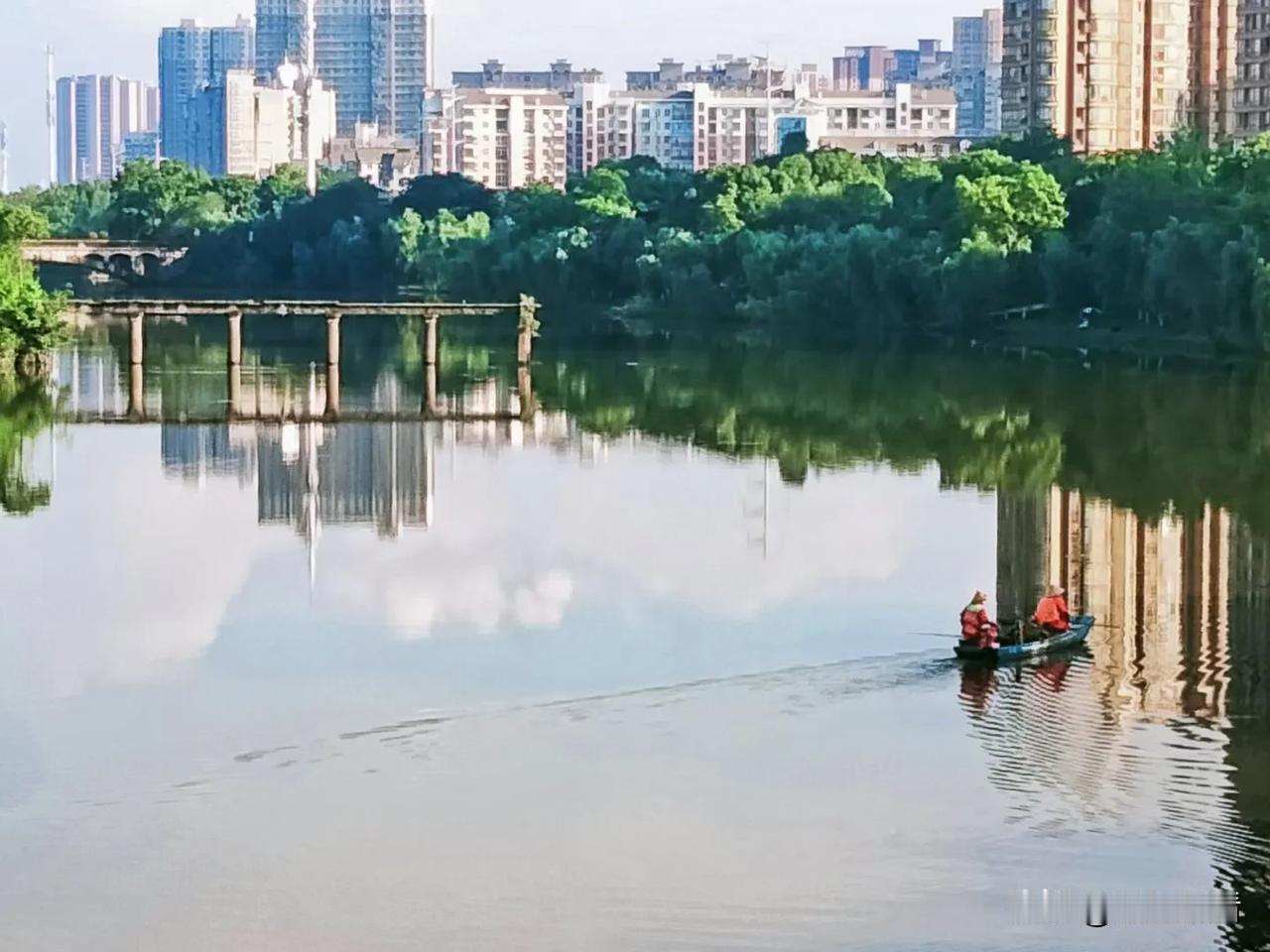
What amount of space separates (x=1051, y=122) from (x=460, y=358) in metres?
30.9

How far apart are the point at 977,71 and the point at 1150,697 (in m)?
145

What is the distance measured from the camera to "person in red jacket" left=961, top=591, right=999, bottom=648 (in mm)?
19156

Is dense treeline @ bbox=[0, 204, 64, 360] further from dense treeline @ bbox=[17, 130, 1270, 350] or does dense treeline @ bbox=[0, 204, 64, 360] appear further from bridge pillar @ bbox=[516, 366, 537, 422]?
dense treeline @ bbox=[17, 130, 1270, 350]

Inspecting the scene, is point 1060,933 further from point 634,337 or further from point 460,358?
point 634,337

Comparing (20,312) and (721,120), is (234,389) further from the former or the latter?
(721,120)

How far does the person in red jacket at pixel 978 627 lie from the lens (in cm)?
1916

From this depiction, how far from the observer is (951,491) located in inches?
1172

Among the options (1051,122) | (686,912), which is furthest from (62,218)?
(686,912)

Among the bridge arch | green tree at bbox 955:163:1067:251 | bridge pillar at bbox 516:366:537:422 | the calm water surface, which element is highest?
green tree at bbox 955:163:1067:251

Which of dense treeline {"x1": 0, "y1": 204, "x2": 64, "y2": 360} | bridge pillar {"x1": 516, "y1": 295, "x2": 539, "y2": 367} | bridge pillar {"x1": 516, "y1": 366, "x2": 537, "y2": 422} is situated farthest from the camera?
bridge pillar {"x1": 516, "y1": 295, "x2": 539, "y2": 367}

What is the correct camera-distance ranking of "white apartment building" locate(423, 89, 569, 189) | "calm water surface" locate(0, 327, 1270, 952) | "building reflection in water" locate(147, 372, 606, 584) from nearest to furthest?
"calm water surface" locate(0, 327, 1270, 952), "building reflection in water" locate(147, 372, 606, 584), "white apartment building" locate(423, 89, 569, 189)

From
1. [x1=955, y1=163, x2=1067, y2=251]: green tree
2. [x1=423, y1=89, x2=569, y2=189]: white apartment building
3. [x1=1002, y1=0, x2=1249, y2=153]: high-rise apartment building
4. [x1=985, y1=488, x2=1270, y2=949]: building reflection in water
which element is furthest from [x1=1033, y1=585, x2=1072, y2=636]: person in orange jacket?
[x1=423, y1=89, x2=569, y2=189]: white apartment building

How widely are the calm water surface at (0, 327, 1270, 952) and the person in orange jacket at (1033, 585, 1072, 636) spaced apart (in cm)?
51

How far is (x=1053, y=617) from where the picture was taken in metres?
19.8
